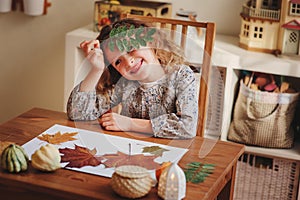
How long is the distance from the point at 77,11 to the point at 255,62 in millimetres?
961

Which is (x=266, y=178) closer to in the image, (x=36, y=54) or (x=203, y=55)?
(x=203, y=55)

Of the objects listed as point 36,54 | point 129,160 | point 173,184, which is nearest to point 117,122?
point 129,160

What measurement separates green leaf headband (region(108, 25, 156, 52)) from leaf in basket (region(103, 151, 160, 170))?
31 cm

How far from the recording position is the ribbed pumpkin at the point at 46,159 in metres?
1.57

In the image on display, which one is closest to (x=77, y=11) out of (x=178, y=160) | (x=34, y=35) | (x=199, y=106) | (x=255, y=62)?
(x=34, y=35)

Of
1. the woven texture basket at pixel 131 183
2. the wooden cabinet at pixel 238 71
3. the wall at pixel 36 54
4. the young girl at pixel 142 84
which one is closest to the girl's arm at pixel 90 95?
the young girl at pixel 142 84

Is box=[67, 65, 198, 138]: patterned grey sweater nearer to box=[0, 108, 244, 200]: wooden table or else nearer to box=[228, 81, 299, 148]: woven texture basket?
box=[0, 108, 244, 200]: wooden table

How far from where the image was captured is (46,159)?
157 cm

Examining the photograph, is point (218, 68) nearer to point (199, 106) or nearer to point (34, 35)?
point (199, 106)

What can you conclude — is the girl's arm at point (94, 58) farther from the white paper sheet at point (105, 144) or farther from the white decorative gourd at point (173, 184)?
the white decorative gourd at point (173, 184)

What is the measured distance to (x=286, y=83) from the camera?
2529 mm

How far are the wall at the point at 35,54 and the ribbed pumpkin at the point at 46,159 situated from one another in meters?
1.47

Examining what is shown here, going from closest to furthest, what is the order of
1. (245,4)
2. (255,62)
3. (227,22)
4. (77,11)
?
(255,62), (245,4), (227,22), (77,11)

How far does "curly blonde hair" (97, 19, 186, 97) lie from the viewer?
185 cm
